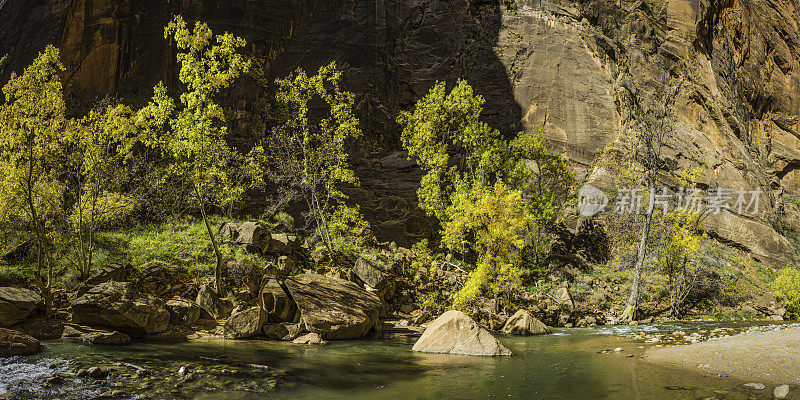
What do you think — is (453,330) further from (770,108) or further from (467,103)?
(770,108)

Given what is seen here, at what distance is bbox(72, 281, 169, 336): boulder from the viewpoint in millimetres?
14406

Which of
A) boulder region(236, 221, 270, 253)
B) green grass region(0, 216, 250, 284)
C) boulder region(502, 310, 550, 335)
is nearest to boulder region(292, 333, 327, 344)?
green grass region(0, 216, 250, 284)

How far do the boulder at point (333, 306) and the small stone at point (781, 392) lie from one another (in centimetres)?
1350

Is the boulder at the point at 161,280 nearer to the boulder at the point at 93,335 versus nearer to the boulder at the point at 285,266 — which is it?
the boulder at the point at 285,266

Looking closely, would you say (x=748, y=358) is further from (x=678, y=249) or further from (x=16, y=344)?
(x=16, y=344)

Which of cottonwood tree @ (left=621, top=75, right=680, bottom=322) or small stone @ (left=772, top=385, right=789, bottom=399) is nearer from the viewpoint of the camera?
small stone @ (left=772, top=385, right=789, bottom=399)

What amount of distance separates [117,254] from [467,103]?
2280 centimetres

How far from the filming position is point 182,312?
1717cm

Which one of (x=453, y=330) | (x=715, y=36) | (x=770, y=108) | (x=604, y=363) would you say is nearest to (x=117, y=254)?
(x=453, y=330)

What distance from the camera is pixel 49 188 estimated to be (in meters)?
17.9

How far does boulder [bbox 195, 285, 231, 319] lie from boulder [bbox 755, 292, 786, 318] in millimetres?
32201

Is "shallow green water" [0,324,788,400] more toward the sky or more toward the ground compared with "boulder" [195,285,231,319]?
more toward the ground

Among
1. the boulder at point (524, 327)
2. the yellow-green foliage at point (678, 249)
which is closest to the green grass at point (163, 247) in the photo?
the boulder at point (524, 327)

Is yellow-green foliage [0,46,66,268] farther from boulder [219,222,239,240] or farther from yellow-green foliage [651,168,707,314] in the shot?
yellow-green foliage [651,168,707,314]
